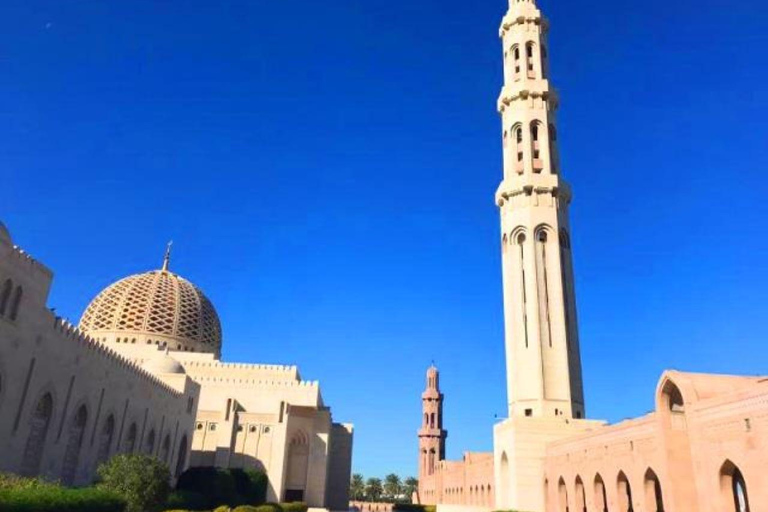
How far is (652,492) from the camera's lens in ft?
60.8

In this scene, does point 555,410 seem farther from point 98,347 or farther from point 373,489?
point 373,489

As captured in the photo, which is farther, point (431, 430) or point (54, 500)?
point (431, 430)

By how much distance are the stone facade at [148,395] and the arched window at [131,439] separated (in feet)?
0.22

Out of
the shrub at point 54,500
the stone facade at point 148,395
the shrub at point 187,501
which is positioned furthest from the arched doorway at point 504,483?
the shrub at point 54,500

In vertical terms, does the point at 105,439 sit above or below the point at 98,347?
below

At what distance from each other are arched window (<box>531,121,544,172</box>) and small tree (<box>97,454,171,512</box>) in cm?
2404

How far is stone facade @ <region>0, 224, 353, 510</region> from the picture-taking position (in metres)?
16.6

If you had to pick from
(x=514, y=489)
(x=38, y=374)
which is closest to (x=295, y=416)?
(x=514, y=489)

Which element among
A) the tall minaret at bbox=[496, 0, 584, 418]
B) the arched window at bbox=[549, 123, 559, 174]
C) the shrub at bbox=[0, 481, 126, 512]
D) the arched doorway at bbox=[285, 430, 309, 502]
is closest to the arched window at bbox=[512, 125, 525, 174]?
the tall minaret at bbox=[496, 0, 584, 418]

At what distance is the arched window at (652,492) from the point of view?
1842 cm

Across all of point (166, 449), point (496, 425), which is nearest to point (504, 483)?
point (496, 425)

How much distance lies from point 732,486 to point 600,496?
6.81 m

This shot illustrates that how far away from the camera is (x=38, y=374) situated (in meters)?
17.2

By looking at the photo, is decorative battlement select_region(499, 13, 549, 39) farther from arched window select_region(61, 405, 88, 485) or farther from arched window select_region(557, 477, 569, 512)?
arched window select_region(61, 405, 88, 485)
